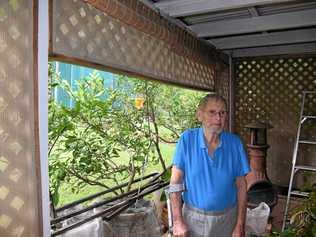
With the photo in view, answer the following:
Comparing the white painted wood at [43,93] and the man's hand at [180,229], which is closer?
the white painted wood at [43,93]

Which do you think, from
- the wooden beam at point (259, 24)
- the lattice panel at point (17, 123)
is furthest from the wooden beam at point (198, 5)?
the lattice panel at point (17, 123)

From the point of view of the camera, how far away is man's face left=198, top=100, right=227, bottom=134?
1.97 metres

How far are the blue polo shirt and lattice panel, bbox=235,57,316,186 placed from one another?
290cm

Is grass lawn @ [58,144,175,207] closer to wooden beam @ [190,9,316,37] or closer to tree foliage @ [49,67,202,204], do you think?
tree foliage @ [49,67,202,204]

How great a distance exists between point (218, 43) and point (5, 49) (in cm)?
292

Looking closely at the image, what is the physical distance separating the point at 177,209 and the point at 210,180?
28cm

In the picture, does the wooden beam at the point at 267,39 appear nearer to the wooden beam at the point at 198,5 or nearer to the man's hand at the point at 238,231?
the wooden beam at the point at 198,5

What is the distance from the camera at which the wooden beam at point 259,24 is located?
266cm

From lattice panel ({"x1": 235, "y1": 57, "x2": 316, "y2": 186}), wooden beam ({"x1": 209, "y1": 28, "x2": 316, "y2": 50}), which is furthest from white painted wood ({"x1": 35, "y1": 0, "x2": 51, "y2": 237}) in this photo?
lattice panel ({"x1": 235, "y1": 57, "x2": 316, "y2": 186})

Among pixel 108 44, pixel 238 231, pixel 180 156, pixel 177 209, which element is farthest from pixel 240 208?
pixel 108 44

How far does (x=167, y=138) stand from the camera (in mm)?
4520

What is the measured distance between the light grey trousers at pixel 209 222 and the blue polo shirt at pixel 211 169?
0.13ft

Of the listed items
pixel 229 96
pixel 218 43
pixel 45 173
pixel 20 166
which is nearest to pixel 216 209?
pixel 45 173

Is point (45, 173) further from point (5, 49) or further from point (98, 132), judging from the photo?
point (98, 132)
